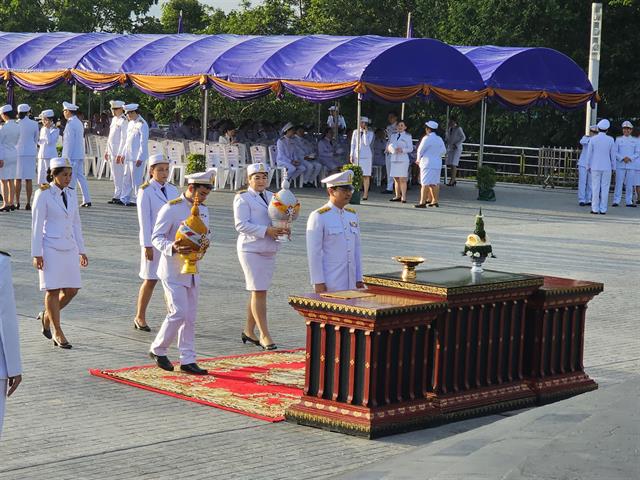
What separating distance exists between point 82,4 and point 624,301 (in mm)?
42283

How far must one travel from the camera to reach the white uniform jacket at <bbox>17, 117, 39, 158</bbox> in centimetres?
2275

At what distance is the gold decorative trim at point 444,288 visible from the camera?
924cm

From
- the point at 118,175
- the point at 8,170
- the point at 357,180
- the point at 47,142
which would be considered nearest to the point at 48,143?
the point at 47,142

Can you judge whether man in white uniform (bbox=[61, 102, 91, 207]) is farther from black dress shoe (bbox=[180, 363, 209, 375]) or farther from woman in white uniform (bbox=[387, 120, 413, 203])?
black dress shoe (bbox=[180, 363, 209, 375])

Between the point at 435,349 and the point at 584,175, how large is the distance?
20.2 m

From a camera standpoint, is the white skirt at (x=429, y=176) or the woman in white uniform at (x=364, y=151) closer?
the white skirt at (x=429, y=176)

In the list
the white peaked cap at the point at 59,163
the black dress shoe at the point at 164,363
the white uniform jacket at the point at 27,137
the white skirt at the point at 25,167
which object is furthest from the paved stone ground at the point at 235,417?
the white uniform jacket at the point at 27,137

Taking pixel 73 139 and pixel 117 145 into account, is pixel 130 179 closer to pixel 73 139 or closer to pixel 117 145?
pixel 117 145

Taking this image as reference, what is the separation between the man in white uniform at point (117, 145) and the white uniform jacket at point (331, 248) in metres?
14.7

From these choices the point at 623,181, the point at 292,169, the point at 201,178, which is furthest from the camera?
the point at 292,169

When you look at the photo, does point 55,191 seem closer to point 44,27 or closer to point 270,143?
point 270,143

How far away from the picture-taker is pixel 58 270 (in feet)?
36.8

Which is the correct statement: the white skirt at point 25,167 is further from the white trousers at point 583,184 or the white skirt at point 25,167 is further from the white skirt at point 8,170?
the white trousers at point 583,184

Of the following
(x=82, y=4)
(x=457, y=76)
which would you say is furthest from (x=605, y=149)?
(x=82, y=4)
